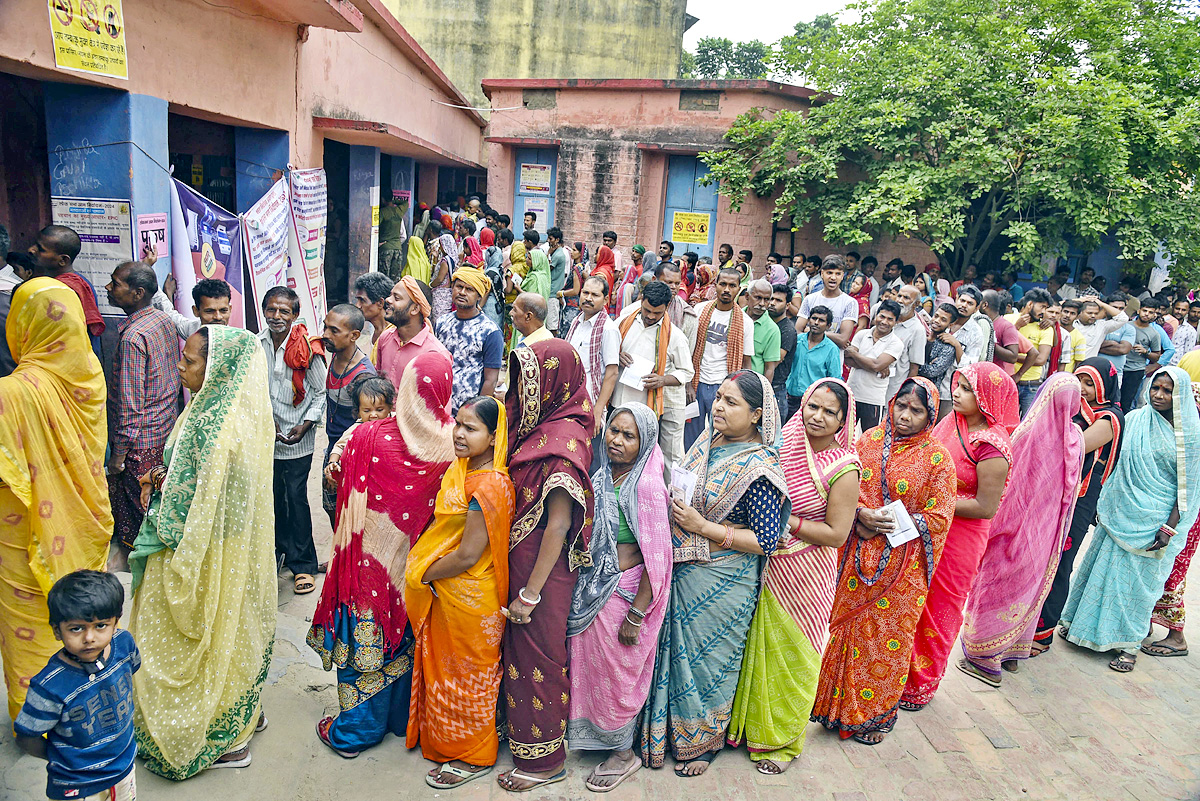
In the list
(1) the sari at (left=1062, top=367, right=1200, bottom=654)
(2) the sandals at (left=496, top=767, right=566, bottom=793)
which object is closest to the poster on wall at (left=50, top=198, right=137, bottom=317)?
(2) the sandals at (left=496, top=767, right=566, bottom=793)

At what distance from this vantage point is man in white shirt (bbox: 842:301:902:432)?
22.3ft

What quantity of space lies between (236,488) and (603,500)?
144 cm

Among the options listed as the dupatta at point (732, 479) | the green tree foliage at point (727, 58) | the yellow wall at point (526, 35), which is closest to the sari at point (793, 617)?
the dupatta at point (732, 479)

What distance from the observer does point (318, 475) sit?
6613 millimetres

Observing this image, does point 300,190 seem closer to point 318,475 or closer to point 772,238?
point 318,475

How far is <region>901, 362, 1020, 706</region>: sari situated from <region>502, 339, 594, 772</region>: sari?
1795 millimetres

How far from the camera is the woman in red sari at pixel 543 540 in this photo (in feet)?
9.89

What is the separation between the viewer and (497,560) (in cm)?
305

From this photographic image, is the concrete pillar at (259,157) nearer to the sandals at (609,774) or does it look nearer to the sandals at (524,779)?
the sandals at (524,779)

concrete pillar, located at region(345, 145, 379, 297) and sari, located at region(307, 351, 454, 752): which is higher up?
concrete pillar, located at region(345, 145, 379, 297)

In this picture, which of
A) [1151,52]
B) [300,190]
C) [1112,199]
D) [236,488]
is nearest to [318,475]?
[300,190]

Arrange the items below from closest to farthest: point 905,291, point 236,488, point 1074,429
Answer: point 236,488
point 1074,429
point 905,291

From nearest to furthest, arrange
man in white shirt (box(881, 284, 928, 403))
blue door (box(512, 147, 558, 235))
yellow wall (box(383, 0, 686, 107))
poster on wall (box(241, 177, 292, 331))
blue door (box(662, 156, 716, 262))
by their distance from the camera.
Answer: poster on wall (box(241, 177, 292, 331)) → man in white shirt (box(881, 284, 928, 403)) → blue door (box(662, 156, 716, 262)) → blue door (box(512, 147, 558, 235)) → yellow wall (box(383, 0, 686, 107))

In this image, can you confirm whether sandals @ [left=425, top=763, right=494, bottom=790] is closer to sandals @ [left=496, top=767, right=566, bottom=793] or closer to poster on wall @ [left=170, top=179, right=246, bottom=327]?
sandals @ [left=496, top=767, right=566, bottom=793]
